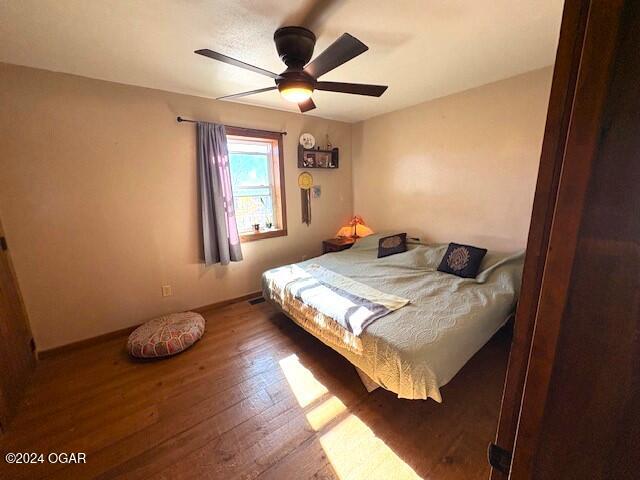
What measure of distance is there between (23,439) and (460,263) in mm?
3339

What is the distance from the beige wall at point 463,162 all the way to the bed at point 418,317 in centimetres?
40

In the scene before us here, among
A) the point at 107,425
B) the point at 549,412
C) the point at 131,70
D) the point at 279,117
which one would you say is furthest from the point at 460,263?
the point at 131,70

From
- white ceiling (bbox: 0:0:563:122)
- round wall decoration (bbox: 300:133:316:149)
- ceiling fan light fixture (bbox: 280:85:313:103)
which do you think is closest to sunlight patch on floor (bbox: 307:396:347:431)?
ceiling fan light fixture (bbox: 280:85:313:103)

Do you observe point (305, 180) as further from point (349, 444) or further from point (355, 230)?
point (349, 444)

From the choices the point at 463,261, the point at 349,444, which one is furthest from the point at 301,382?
the point at 463,261

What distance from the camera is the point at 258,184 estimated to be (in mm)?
3285

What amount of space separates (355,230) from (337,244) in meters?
0.52

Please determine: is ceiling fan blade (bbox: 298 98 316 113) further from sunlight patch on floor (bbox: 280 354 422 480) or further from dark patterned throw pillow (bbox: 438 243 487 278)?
sunlight patch on floor (bbox: 280 354 422 480)

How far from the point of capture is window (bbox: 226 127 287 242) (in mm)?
3102

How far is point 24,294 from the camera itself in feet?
6.79

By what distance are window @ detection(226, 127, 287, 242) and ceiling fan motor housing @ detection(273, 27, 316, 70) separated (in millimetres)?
1524

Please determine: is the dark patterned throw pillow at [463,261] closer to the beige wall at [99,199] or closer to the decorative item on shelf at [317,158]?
the decorative item on shelf at [317,158]

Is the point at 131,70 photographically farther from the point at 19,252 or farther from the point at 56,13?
the point at 19,252

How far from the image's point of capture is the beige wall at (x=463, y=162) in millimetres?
2359
